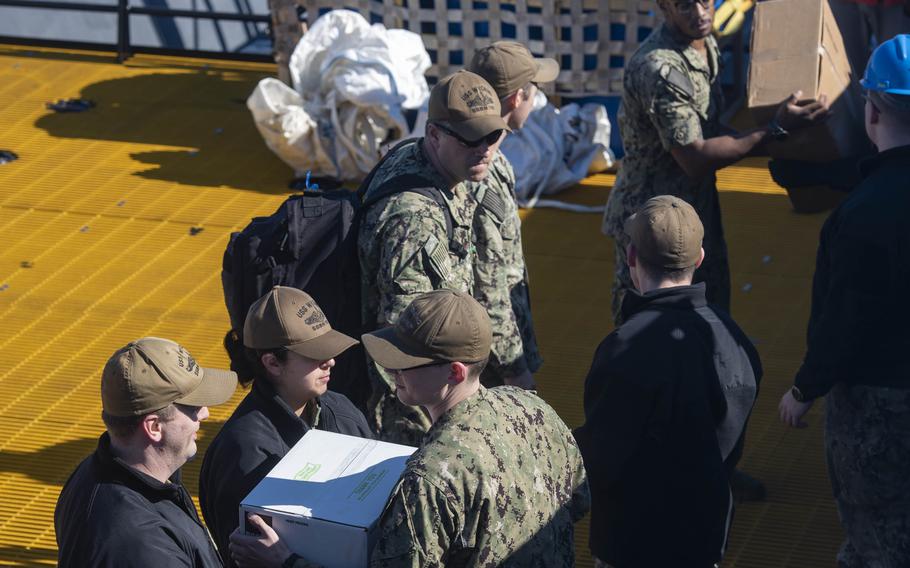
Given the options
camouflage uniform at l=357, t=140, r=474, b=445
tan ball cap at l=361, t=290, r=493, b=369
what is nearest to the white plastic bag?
camouflage uniform at l=357, t=140, r=474, b=445

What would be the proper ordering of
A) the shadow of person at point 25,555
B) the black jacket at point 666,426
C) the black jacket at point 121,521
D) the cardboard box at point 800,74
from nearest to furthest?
the black jacket at point 121,521 < the black jacket at point 666,426 < the shadow of person at point 25,555 < the cardboard box at point 800,74

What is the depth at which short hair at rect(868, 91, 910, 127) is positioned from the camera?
406cm

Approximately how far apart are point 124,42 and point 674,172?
6687mm

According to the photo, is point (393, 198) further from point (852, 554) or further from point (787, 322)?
point (787, 322)

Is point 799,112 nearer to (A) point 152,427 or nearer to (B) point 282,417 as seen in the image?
(B) point 282,417

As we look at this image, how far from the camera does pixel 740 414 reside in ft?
13.0

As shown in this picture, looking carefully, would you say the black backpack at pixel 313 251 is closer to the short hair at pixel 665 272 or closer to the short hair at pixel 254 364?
the short hair at pixel 254 364

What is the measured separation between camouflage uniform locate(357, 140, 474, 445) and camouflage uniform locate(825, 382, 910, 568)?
129 cm

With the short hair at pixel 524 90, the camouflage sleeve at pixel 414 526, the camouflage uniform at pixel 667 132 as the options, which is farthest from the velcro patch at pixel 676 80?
the camouflage sleeve at pixel 414 526

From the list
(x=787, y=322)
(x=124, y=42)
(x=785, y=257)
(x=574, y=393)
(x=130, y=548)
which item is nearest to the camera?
→ (x=130, y=548)

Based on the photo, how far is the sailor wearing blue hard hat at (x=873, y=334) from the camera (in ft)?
13.0

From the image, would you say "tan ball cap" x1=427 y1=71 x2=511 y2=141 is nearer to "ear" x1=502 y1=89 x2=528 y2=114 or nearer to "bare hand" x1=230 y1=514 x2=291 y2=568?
"ear" x1=502 y1=89 x2=528 y2=114

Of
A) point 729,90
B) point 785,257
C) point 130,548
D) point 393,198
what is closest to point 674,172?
point 393,198

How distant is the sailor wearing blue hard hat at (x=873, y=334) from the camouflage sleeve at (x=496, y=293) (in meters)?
0.96
